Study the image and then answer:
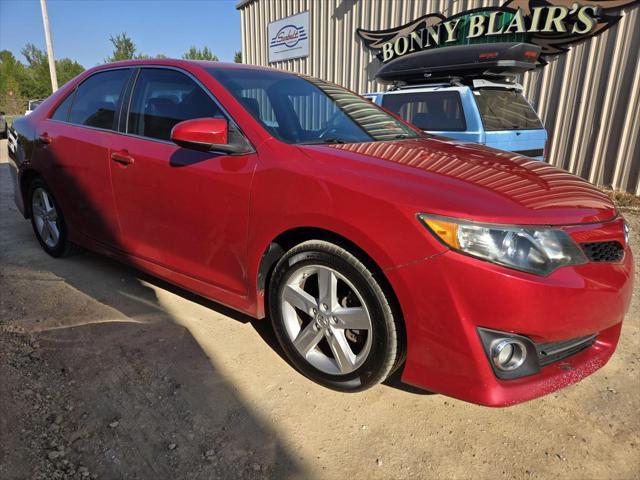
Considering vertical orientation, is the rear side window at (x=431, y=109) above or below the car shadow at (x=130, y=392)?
above

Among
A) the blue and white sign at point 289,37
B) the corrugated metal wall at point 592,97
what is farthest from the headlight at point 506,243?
the blue and white sign at point 289,37

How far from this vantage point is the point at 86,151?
3.10 metres

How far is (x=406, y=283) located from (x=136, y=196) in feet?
6.16

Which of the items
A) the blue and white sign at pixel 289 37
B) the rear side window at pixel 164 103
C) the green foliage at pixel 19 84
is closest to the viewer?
the rear side window at pixel 164 103

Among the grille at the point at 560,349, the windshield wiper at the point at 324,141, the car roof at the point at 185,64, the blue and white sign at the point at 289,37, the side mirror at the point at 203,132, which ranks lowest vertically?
the grille at the point at 560,349

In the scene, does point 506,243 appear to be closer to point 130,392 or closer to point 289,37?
point 130,392

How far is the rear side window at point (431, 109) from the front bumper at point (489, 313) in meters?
3.66

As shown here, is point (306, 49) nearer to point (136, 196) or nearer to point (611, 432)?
point (136, 196)

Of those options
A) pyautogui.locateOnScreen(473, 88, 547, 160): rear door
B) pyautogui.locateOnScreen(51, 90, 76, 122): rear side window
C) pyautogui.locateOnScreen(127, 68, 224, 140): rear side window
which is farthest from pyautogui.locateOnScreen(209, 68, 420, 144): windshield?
pyautogui.locateOnScreen(473, 88, 547, 160): rear door

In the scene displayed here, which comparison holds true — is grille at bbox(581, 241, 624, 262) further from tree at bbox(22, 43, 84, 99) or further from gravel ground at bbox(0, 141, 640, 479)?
tree at bbox(22, 43, 84, 99)

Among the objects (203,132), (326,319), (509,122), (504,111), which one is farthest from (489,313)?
(504,111)

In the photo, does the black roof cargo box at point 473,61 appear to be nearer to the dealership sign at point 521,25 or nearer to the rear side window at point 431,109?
the rear side window at point 431,109

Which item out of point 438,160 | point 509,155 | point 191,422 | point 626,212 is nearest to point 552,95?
point 626,212

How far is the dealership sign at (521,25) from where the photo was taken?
6.91 m
